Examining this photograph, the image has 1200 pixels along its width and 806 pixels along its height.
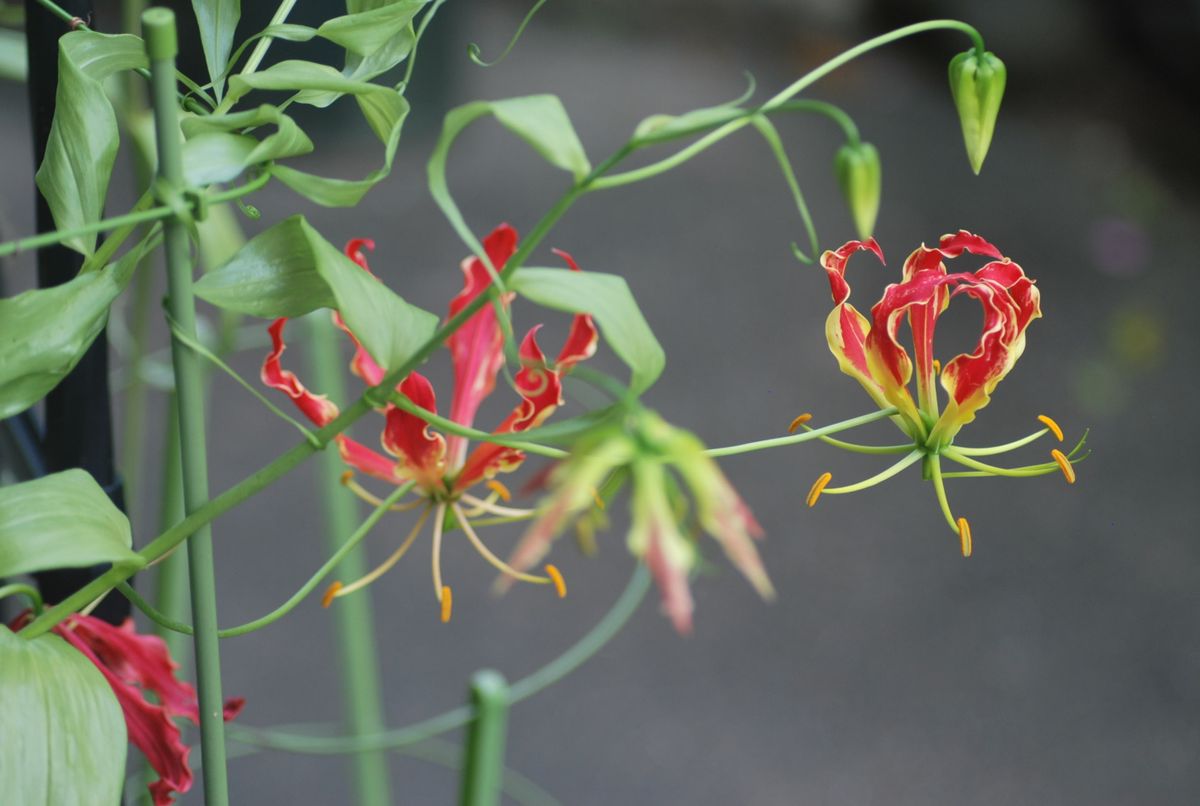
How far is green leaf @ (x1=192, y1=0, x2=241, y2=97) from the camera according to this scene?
0.41m

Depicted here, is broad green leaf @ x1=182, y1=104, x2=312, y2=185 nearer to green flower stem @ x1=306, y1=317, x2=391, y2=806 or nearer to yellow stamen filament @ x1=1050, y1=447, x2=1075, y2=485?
yellow stamen filament @ x1=1050, y1=447, x2=1075, y2=485

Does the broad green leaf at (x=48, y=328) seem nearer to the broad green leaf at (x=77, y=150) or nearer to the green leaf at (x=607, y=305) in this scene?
the broad green leaf at (x=77, y=150)

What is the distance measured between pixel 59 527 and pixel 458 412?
0.21 m

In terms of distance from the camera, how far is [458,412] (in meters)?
0.54

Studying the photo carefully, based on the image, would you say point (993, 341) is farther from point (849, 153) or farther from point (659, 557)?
point (659, 557)

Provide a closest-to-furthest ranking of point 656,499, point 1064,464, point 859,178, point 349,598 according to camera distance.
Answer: point 656,499, point 859,178, point 1064,464, point 349,598

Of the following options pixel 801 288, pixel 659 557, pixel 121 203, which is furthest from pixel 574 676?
pixel 659 557

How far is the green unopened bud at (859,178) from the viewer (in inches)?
13.4

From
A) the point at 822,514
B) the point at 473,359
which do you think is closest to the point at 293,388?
the point at 473,359

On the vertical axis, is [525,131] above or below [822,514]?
above

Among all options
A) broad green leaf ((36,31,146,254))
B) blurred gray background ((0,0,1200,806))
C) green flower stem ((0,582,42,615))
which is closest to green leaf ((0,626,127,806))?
green flower stem ((0,582,42,615))

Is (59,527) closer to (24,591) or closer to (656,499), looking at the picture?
(24,591)

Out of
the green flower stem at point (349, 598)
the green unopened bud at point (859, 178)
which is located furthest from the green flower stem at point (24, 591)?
the green flower stem at point (349, 598)

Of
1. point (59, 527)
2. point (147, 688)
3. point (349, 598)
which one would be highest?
point (59, 527)
